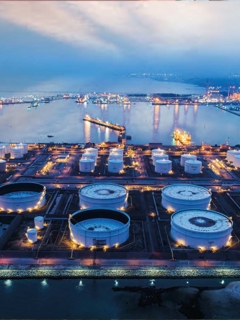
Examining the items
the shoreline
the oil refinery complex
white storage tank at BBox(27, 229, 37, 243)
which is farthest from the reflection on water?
the shoreline

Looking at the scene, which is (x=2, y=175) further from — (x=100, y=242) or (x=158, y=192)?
(x=100, y=242)

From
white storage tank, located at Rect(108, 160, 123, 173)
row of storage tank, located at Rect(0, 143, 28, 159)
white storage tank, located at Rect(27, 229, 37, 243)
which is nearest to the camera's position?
white storage tank, located at Rect(27, 229, 37, 243)

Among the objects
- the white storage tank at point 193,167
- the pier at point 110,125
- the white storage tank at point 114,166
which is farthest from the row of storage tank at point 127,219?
the pier at point 110,125

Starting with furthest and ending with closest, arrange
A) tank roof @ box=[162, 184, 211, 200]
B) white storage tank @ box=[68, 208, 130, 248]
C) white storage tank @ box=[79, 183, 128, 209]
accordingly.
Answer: tank roof @ box=[162, 184, 211, 200], white storage tank @ box=[79, 183, 128, 209], white storage tank @ box=[68, 208, 130, 248]

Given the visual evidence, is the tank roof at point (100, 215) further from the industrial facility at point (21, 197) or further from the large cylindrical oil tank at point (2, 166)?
the large cylindrical oil tank at point (2, 166)

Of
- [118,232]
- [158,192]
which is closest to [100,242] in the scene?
[118,232]

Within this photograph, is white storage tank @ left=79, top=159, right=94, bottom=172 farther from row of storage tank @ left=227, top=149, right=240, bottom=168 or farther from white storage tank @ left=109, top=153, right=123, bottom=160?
row of storage tank @ left=227, top=149, right=240, bottom=168
